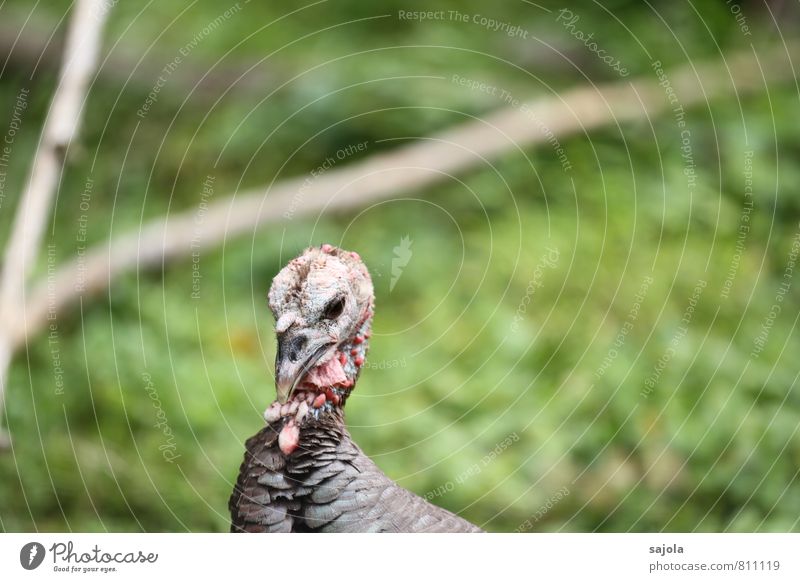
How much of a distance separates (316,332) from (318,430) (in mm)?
179

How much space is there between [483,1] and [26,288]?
1.43 meters

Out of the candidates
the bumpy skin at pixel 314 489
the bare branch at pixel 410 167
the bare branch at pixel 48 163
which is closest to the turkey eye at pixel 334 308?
the bumpy skin at pixel 314 489

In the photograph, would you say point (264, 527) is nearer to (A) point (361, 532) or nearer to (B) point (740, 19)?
(A) point (361, 532)

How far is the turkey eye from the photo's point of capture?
3.70 ft

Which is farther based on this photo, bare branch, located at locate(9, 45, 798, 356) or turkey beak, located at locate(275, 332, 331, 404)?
bare branch, located at locate(9, 45, 798, 356)

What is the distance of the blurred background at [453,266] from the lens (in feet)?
6.56

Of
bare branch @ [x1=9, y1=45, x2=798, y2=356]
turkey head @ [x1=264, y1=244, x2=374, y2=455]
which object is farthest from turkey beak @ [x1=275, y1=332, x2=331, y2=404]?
bare branch @ [x1=9, y1=45, x2=798, y2=356]

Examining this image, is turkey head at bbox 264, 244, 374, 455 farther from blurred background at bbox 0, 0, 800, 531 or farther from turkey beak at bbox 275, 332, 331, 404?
blurred background at bbox 0, 0, 800, 531

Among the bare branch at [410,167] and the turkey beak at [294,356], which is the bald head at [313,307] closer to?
the turkey beak at [294,356]

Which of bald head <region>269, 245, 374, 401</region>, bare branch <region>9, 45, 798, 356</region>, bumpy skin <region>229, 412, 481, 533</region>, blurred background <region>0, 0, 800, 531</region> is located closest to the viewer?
bald head <region>269, 245, 374, 401</region>

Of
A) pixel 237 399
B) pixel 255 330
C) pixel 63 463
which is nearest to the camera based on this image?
pixel 63 463

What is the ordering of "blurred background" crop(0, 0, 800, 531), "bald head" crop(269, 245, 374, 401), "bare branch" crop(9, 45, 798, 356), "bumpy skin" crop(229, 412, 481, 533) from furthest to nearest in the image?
1. "bare branch" crop(9, 45, 798, 356)
2. "blurred background" crop(0, 0, 800, 531)
3. "bumpy skin" crop(229, 412, 481, 533)
4. "bald head" crop(269, 245, 374, 401)
